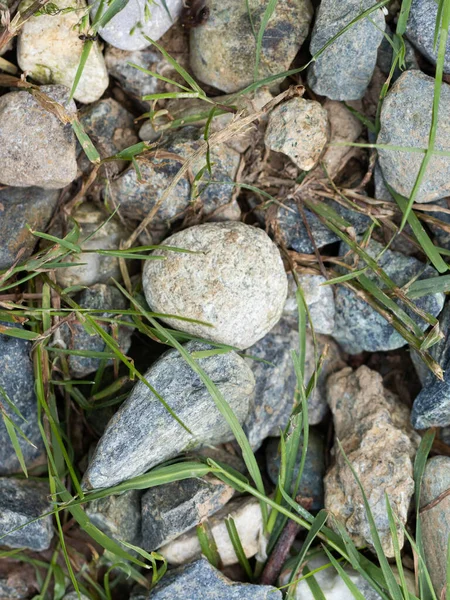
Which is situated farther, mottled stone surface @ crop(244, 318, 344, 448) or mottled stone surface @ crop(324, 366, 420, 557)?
mottled stone surface @ crop(244, 318, 344, 448)

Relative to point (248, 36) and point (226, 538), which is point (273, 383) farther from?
point (248, 36)

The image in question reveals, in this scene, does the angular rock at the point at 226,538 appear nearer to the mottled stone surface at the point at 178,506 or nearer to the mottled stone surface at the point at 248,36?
the mottled stone surface at the point at 178,506

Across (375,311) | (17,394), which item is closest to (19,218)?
(17,394)

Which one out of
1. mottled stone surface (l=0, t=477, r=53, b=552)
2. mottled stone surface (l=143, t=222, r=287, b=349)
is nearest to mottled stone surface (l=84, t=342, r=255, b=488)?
mottled stone surface (l=143, t=222, r=287, b=349)

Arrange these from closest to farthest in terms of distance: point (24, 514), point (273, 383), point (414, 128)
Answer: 1. point (414, 128)
2. point (24, 514)
3. point (273, 383)

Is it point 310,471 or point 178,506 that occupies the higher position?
point 178,506

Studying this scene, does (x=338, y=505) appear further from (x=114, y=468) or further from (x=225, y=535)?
(x=114, y=468)

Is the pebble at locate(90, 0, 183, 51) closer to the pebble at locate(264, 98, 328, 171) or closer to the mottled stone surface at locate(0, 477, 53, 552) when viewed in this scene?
the pebble at locate(264, 98, 328, 171)
